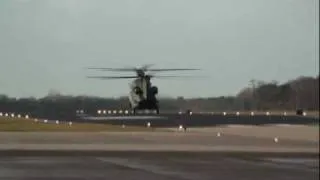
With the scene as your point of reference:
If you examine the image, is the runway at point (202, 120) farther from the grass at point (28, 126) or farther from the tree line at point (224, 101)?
the tree line at point (224, 101)

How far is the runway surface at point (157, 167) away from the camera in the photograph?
1460 centimetres

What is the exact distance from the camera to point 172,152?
73.0ft

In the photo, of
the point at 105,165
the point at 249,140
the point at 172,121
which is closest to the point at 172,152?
the point at 105,165

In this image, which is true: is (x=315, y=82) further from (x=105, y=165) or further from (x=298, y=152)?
(x=298, y=152)

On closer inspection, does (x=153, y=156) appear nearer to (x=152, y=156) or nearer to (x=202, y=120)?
(x=152, y=156)

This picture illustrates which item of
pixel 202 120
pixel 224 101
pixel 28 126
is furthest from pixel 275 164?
pixel 202 120

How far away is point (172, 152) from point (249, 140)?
297 inches

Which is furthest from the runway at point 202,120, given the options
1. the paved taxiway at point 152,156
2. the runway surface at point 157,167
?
the runway surface at point 157,167

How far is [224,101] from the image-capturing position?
1596 centimetres

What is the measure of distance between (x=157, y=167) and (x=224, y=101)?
2430 millimetres

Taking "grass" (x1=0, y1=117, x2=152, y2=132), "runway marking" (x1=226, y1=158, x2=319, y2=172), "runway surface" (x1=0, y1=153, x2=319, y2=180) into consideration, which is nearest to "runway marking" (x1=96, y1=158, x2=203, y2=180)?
"runway surface" (x1=0, y1=153, x2=319, y2=180)

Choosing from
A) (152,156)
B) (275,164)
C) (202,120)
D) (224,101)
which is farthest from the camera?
→ (202,120)

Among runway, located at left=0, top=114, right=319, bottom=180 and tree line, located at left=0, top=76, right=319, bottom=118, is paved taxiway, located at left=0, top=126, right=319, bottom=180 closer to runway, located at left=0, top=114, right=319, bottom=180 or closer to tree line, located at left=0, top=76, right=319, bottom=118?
runway, located at left=0, top=114, right=319, bottom=180

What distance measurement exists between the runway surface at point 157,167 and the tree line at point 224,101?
1.40 m
